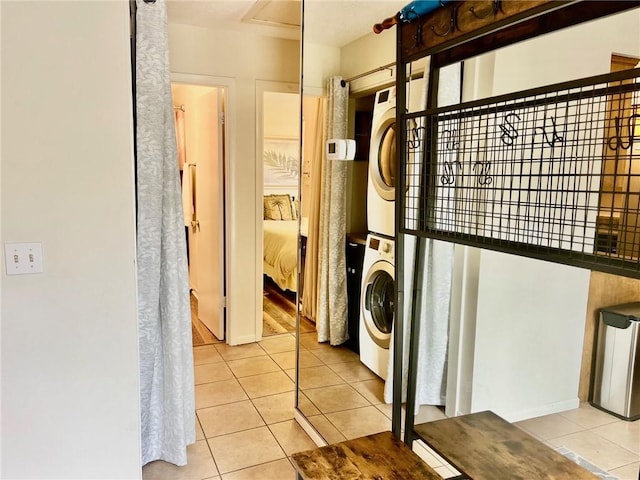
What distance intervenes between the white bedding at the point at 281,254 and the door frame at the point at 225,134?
2.08 feet

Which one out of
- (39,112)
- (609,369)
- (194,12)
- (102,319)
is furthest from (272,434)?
(194,12)

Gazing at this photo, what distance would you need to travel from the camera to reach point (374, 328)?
239 cm

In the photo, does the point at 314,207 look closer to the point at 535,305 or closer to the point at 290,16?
the point at 535,305

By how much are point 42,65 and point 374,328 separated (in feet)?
5.86

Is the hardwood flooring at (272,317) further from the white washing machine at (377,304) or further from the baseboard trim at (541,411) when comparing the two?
the baseboard trim at (541,411)

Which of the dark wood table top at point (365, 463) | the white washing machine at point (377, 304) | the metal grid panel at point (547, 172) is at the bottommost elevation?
the dark wood table top at point (365, 463)

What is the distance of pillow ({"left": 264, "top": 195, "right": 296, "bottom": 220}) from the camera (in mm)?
5852

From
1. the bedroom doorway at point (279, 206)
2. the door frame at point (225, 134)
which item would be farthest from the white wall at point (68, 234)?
the door frame at point (225, 134)

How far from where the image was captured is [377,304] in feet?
7.95

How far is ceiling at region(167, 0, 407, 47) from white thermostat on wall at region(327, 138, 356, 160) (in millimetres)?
471

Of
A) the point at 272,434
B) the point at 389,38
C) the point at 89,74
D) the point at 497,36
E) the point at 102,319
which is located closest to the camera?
the point at 497,36

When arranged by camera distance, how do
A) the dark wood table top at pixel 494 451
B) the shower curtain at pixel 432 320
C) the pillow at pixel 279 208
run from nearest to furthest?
the dark wood table top at pixel 494 451
the shower curtain at pixel 432 320
the pillow at pixel 279 208

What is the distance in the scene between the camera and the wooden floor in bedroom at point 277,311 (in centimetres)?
439

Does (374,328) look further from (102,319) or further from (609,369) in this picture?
(102,319)
